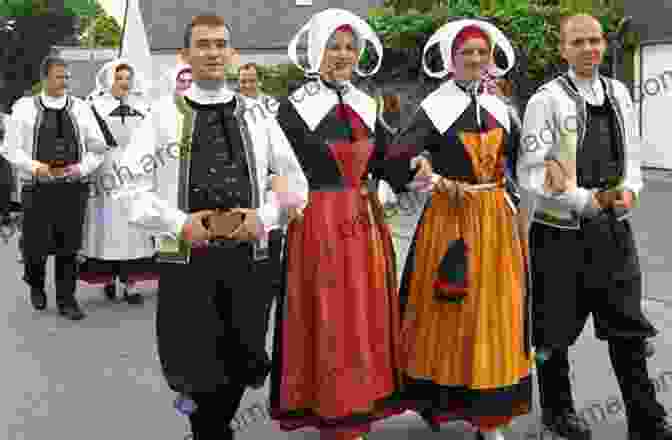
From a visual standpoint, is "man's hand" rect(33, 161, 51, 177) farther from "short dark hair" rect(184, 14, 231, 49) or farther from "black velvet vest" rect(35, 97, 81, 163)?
"short dark hair" rect(184, 14, 231, 49)

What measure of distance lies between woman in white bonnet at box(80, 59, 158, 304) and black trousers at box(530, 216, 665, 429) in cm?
460

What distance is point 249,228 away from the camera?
3.68 m

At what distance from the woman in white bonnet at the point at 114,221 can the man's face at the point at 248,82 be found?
2.99 feet

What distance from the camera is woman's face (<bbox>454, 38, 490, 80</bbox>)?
431 cm

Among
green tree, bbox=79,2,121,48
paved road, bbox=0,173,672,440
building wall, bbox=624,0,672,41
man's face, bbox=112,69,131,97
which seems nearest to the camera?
paved road, bbox=0,173,672,440

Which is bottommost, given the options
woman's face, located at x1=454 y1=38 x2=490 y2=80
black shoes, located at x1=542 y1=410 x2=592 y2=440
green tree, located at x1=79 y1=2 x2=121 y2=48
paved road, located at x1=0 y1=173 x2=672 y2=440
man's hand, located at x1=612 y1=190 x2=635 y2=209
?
paved road, located at x1=0 y1=173 x2=672 y2=440

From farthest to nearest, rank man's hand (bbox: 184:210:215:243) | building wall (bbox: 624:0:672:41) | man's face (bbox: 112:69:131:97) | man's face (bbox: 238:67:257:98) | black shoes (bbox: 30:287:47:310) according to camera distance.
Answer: building wall (bbox: 624:0:672:41) → man's face (bbox: 238:67:257:98) → man's face (bbox: 112:69:131:97) → black shoes (bbox: 30:287:47:310) → man's hand (bbox: 184:210:215:243)

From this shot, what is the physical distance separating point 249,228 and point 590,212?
1605mm

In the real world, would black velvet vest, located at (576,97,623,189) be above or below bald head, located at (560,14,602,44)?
below

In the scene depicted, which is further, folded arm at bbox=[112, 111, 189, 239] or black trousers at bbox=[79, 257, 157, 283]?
black trousers at bbox=[79, 257, 157, 283]

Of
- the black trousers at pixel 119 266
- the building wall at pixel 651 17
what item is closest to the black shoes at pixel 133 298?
the black trousers at pixel 119 266

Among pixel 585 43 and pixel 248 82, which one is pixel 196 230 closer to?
pixel 585 43

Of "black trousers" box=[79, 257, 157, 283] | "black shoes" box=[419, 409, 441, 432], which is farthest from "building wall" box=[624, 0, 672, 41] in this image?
"black shoes" box=[419, 409, 441, 432]

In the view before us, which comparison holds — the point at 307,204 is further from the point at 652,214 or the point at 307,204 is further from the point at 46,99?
the point at 652,214
